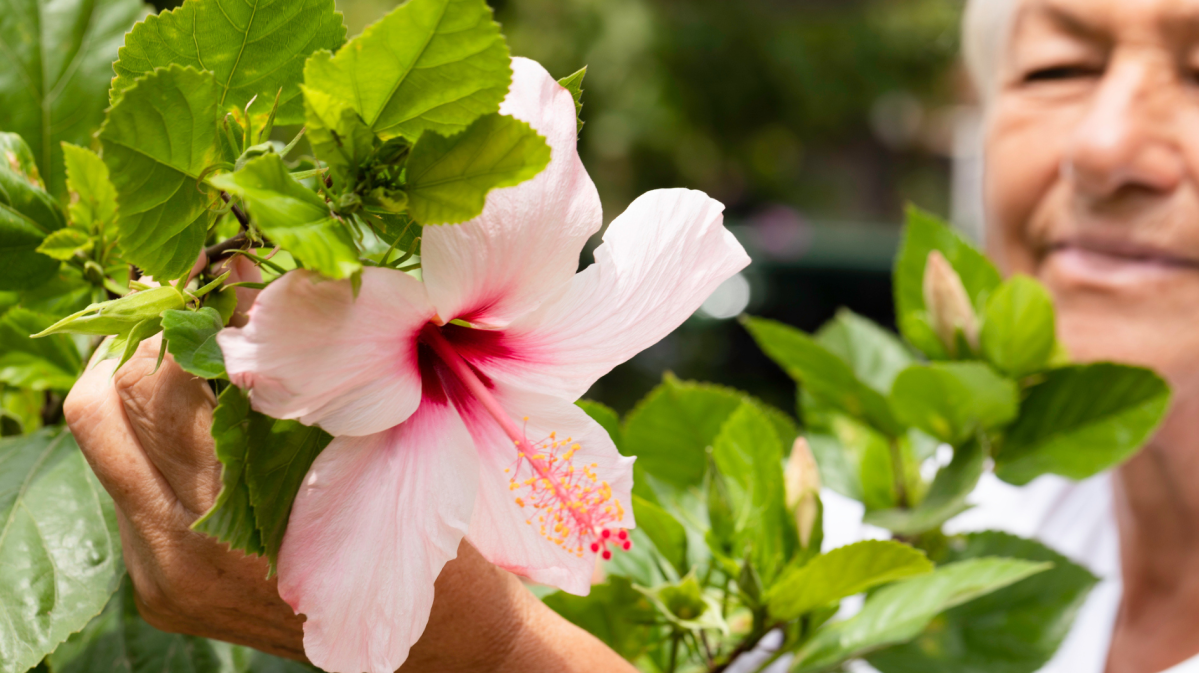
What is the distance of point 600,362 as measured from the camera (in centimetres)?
45

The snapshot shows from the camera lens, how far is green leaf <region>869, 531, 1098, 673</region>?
30.6 inches

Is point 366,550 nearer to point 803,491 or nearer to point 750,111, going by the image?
point 803,491

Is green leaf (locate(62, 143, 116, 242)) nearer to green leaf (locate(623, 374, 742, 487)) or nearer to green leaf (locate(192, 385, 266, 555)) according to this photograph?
green leaf (locate(192, 385, 266, 555))

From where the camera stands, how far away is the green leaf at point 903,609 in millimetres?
619

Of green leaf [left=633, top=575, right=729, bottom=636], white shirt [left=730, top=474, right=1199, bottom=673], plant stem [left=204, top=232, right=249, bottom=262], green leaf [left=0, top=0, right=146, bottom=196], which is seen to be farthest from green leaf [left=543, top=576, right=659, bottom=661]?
white shirt [left=730, top=474, right=1199, bottom=673]

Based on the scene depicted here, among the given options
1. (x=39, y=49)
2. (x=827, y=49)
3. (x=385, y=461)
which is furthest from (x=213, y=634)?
(x=827, y=49)

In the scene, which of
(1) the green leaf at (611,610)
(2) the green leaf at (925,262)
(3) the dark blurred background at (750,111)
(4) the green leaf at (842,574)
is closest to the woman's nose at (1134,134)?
(2) the green leaf at (925,262)

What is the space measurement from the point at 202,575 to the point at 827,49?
7.78 meters

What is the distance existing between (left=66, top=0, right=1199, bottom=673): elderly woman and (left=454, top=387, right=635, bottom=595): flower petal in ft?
0.14

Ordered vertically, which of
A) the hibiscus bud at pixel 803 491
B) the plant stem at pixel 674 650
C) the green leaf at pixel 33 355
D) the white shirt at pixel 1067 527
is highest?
the green leaf at pixel 33 355

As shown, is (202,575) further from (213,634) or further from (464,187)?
(464,187)

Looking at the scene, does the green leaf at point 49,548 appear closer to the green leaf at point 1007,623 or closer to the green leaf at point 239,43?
the green leaf at point 239,43

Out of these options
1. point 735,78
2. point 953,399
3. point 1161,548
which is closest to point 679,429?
point 953,399

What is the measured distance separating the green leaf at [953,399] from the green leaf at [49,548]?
63cm
